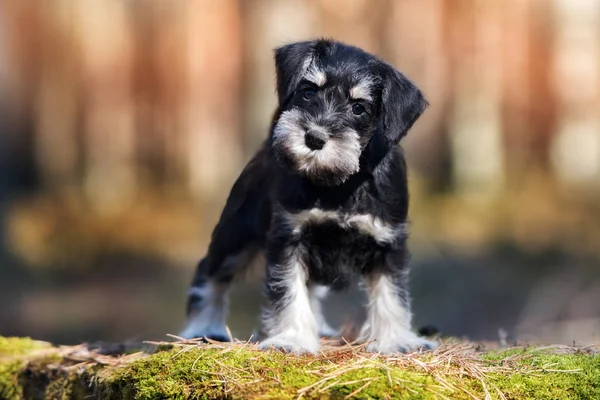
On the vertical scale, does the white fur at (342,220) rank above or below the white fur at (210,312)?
above

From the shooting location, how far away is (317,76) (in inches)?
193

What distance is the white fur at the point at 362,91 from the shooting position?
4.87 m

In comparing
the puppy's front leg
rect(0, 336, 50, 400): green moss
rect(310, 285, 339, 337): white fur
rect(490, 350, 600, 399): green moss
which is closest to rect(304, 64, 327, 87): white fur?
the puppy's front leg

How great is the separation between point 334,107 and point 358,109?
0.18 m

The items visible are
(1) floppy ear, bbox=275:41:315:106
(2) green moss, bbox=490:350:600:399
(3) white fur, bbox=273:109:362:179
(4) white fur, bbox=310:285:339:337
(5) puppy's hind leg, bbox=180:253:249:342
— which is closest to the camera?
(2) green moss, bbox=490:350:600:399

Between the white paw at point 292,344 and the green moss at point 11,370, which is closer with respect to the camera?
the white paw at point 292,344

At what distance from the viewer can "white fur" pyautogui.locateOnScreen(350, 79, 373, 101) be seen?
4.87 meters

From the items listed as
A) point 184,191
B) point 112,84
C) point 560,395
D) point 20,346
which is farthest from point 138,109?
point 560,395

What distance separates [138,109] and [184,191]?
1.97m

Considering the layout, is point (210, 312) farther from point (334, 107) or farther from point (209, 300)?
point (334, 107)

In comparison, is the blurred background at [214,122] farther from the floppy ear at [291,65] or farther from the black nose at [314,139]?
the black nose at [314,139]

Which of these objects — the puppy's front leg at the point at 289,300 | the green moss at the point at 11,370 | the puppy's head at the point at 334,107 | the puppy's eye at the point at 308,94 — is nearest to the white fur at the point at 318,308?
the puppy's front leg at the point at 289,300

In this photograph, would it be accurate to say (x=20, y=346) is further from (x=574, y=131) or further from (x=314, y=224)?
(x=574, y=131)

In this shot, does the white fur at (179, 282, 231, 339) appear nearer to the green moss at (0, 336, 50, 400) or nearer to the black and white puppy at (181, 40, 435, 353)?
the black and white puppy at (181, 40, 435, 353)
